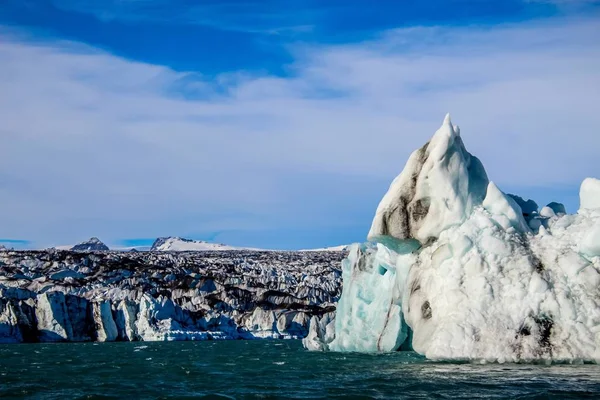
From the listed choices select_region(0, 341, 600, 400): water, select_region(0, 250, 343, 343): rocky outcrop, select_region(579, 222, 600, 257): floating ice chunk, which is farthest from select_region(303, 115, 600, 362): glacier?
select_region(0, 250, 343, 343): rocky outcrop

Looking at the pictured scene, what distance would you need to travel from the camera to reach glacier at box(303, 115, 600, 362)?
2153 centimetres

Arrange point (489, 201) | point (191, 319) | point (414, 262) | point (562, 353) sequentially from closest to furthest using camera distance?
point (562, 353) → point (489, 201) → point (414, 262) → point (191, 319)

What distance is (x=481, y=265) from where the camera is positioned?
2308cm

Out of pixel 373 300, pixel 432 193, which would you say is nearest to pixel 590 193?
pixel 432 193

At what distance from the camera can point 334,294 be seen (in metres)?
86.6

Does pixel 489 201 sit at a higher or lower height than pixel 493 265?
higher

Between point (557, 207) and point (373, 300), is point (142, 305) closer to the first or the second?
point (373, 300)

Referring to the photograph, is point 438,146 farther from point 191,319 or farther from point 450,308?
point 191,319

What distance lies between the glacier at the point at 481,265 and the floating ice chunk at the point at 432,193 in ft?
0.11

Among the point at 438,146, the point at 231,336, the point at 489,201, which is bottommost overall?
the point at 231,336

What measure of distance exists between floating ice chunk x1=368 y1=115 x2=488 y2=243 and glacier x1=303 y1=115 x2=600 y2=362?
3 cm

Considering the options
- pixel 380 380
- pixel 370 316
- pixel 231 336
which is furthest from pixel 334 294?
pixel 380 380

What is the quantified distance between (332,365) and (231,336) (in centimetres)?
4404

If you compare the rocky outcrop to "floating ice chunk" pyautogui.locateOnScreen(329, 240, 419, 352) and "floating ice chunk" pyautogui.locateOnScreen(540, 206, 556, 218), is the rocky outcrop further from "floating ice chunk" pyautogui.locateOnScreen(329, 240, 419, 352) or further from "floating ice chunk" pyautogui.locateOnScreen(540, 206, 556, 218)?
"floating ice chunk" pyautogui.locateOnScreen(540, 206, 556, 218)
